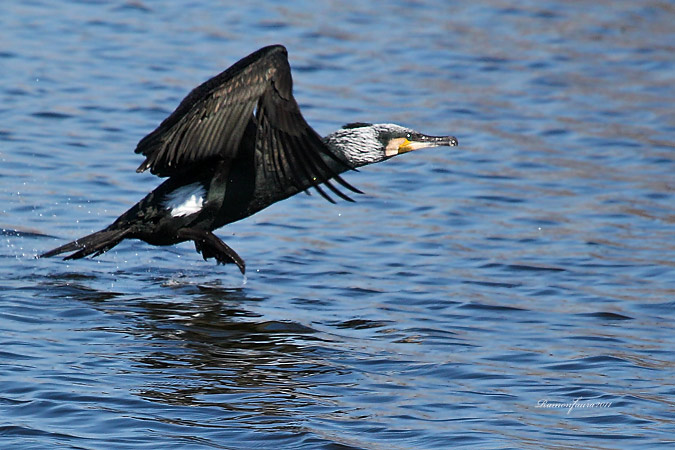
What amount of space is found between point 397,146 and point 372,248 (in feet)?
3.57

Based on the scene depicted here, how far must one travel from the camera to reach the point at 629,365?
5621 millimetres

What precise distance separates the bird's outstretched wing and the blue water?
2.84ft

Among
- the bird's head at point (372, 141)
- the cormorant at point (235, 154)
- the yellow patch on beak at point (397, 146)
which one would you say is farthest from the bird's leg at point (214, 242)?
the yellow patch on beak at point (397, 146)

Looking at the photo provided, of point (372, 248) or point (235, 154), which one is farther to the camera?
point (372, 248)

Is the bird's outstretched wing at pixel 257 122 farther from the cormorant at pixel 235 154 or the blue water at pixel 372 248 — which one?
the blue water at pixel 372 248

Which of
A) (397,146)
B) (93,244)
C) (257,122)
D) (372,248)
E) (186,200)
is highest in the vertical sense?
(257,122)

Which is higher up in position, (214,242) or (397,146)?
(397,146)

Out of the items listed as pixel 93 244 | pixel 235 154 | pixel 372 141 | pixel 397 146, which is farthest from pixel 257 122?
pixel 93 244

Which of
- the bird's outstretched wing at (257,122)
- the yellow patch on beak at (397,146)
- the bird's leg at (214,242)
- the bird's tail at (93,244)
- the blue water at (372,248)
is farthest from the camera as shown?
the yellow patch on beak at (397,146)

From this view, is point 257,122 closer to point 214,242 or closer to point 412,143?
point 214,242

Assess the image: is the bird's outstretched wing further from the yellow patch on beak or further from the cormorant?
the yellow patch on beak

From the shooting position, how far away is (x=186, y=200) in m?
6.46

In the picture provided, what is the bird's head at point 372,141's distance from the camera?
6570 millimetres

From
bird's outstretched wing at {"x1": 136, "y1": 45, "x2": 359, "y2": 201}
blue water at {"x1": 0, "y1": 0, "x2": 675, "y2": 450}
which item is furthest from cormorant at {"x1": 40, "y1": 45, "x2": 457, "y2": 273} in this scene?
blue water at {"x1": 0, "y1": 0, "x2": 675, "y2": 450}
